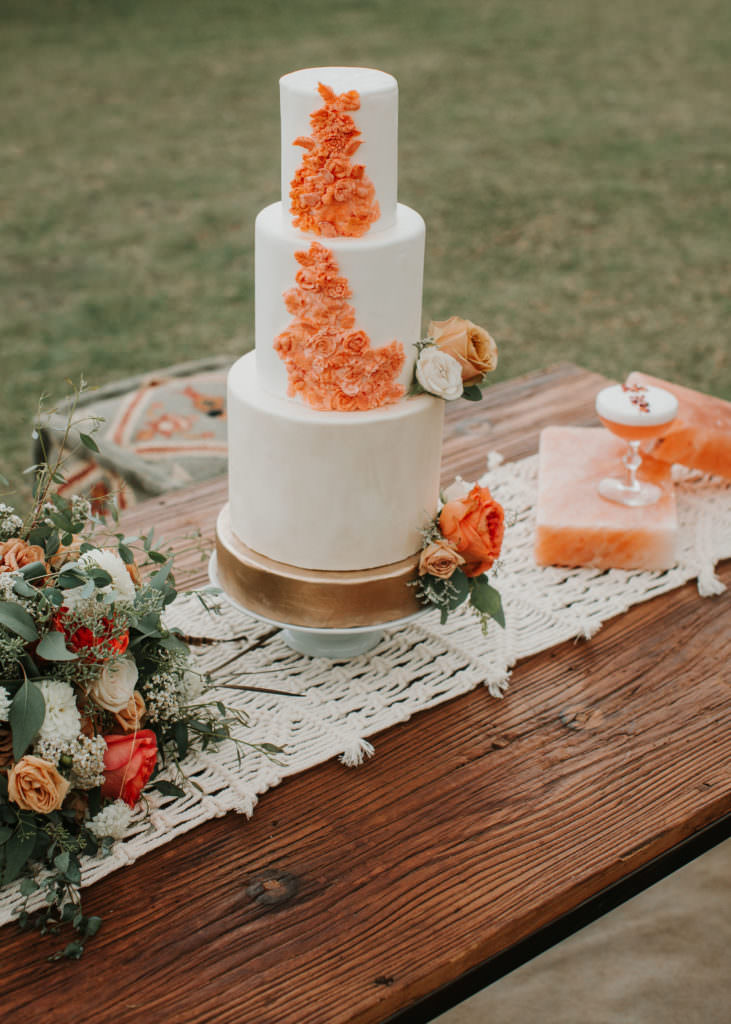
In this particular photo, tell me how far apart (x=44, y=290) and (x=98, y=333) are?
453 millimetres

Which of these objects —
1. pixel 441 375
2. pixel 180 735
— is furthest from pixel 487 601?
pixel 180 735

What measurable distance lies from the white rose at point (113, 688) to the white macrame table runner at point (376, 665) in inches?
5.4

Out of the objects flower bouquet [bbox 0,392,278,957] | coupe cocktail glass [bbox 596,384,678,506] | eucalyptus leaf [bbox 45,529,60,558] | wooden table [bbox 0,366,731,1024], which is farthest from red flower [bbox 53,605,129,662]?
coupe cocktail glass [bbox 596,384,678,506]

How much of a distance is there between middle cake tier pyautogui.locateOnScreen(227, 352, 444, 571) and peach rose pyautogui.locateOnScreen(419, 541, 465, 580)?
36 mm

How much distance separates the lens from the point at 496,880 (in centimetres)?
106

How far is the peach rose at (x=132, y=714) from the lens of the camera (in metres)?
1.09

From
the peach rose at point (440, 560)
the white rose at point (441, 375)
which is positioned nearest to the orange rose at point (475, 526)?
the peach rose at point (440, 560)

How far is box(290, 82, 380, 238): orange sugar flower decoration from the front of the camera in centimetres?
110

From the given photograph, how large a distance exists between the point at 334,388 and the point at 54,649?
39 centimetres

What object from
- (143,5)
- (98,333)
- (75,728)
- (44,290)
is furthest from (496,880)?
(143,5)

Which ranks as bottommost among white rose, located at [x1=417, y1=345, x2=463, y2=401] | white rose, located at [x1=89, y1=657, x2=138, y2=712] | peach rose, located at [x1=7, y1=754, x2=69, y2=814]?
peach rose, located at [x1=7, y1=754, x2=69, y2=814]

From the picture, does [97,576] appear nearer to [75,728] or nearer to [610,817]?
[75,728]

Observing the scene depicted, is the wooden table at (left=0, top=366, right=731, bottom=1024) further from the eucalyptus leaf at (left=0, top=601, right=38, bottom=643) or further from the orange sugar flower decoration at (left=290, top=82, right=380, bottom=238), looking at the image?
the orange sugar flower decoration at (left=290, top=82, right=380, bottom=238)

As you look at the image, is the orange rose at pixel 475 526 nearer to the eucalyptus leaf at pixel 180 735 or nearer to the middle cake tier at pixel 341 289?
the middle cake tier at pixel 341 289
